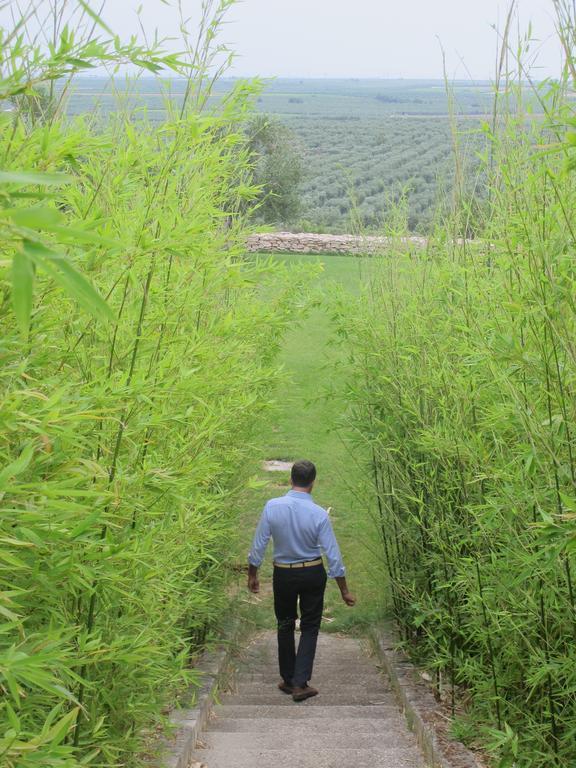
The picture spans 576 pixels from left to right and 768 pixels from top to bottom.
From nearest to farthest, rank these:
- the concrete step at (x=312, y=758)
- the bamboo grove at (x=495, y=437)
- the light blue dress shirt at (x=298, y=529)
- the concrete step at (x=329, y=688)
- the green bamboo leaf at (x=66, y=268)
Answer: the green bamboo leaf at (x=66, y=268) → the bamboo grove at (x=495, y=437) → the concrete step at (x=312, y=758) → the light blue dress shirt at (x=298, y=529) → the concrete step at (x=329, y=688)

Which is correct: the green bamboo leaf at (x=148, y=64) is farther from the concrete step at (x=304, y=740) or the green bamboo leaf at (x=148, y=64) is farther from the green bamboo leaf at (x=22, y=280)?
the concrete step at (x=304, y=740)

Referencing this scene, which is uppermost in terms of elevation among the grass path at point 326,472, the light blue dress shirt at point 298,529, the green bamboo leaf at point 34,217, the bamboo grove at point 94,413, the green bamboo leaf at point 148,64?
the green bamboo leaf at point 148,64

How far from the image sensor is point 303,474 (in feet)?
17.4

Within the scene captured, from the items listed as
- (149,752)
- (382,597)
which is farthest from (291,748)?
(382,597)

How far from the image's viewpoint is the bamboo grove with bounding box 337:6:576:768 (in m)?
2.89

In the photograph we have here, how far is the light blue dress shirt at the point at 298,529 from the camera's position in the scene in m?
5.29

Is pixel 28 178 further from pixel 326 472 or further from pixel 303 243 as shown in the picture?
pixel 303 243

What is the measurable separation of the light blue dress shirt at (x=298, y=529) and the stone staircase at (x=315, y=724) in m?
0.82

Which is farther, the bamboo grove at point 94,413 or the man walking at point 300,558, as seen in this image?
the man walking at point 300,558

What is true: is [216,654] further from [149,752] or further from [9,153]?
[9,153]

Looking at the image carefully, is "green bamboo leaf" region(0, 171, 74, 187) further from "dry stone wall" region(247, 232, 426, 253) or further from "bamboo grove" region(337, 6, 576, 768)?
"dry stone wall" region(247, 232, 426, 253)

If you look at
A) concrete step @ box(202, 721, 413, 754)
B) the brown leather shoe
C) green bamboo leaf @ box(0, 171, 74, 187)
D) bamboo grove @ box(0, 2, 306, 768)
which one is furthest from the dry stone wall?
green bamboo leaf @ box(0, 171, 74, 187)

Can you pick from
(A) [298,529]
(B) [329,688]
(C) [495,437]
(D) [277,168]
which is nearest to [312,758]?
(A) [298,529]

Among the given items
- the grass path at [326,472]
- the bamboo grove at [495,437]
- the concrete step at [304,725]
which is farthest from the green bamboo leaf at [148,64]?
the concrete step at [304,725]
